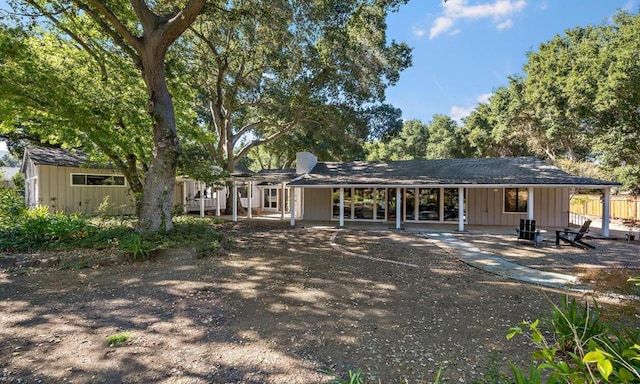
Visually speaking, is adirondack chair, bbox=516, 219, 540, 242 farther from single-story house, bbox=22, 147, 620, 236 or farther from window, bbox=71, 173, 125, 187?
window, bbox=71, 173, 125, 187

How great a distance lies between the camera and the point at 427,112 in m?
42.0

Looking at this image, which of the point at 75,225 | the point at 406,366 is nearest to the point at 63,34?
the point at 75,225

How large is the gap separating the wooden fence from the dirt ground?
669 inches

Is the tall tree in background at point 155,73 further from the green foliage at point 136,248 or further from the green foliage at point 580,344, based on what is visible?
the green foliage at point 580,344

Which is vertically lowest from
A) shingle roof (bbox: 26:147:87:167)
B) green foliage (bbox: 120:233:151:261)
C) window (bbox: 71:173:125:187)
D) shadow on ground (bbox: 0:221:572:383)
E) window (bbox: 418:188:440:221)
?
shadow on ground (bbox: 0:221:572:383)

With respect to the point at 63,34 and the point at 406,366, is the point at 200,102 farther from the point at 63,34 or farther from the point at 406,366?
the point at 406,366

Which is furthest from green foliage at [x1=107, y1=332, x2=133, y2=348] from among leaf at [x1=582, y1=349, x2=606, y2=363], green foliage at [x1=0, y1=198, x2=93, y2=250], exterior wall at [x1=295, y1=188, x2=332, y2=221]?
exterior wall at [x1=295, y1=188, x2=332, y2=221]

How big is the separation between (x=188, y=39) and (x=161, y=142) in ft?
26.5

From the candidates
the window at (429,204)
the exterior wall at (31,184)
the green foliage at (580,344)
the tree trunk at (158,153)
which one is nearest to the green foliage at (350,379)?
the green foliage at (580,344)

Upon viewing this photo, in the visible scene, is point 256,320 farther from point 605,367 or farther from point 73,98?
point 73,98

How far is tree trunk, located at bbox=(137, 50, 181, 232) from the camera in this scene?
353 inches

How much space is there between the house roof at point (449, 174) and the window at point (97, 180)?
10652mm

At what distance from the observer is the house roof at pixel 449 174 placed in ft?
40.8

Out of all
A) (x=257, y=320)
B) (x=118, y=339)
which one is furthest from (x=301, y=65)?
(x=118, y=339)
